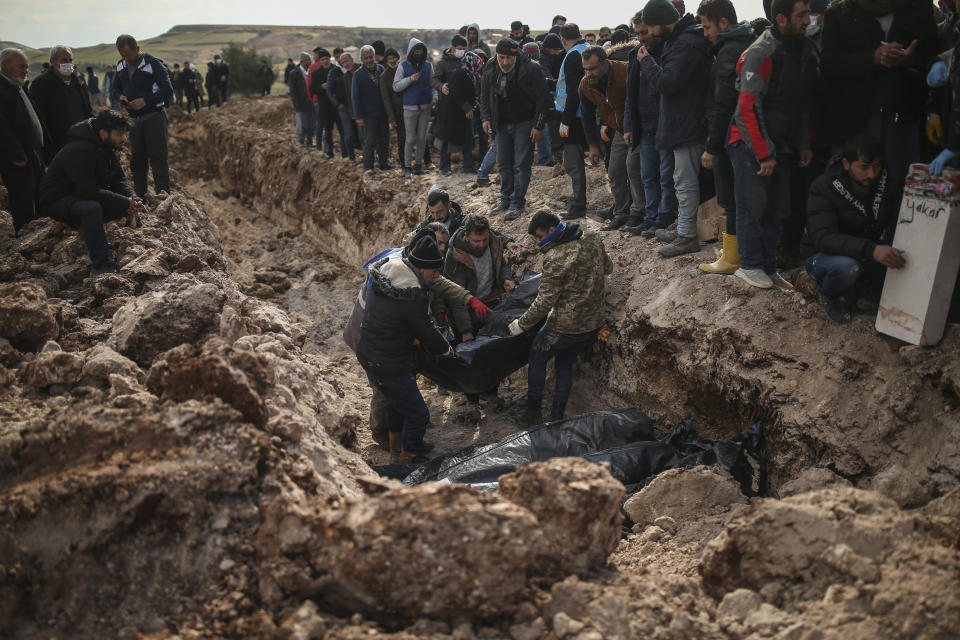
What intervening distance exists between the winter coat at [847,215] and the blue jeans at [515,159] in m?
4.43

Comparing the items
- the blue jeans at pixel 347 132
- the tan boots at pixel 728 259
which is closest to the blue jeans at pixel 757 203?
the tan boots at pixel 728 259

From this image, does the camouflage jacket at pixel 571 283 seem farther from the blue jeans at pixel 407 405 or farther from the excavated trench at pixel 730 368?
the blue jeans at pixel 407 405

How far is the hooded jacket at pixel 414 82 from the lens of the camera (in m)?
10.6

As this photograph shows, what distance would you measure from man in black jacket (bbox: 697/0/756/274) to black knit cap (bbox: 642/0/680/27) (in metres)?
0.41

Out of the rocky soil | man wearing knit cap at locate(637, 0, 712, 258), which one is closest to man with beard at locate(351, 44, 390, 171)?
man wearing knit cap at locate(637, 0, 712, 258)

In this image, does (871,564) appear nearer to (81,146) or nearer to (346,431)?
(346,431)

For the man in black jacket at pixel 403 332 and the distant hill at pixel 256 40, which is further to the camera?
the distant hill at pixel 256 40

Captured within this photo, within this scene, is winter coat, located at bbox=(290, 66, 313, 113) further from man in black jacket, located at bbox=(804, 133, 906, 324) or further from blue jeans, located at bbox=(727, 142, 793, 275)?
man in black jacket, located at bbox=(804, 133, 906, 324)

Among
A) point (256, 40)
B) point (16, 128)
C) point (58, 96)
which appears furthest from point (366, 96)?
point (256, 40)

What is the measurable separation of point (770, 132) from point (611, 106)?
2.48 m

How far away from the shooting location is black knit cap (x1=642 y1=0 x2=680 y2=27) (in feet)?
20.0

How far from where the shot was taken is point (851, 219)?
4.75m

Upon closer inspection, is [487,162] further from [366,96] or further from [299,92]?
[299,92]

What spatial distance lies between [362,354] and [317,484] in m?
2.53
